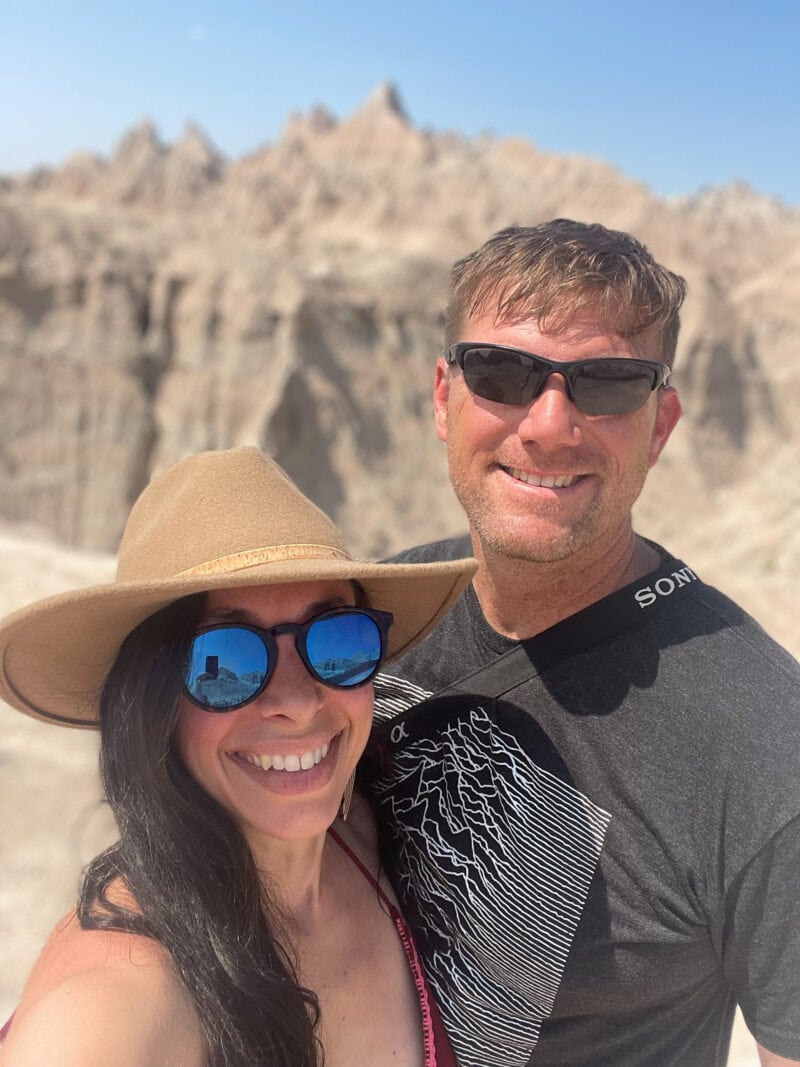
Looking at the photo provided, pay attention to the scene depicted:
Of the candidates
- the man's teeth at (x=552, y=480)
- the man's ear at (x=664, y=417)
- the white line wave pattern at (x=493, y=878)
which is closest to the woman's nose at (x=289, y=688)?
the white line wave pattern at (x=493, y=878)

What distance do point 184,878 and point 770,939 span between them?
1.09 m

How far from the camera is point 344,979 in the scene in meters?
1.74

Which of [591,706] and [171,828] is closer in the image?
[171,828]

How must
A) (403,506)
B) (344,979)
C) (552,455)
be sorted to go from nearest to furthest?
(344,979), (552,455), (403,506)

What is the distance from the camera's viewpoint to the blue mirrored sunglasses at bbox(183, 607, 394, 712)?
150 centimetres

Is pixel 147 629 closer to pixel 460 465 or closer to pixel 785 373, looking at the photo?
pixel 460 465

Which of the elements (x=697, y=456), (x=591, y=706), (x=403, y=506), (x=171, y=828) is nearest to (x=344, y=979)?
(x=171, y=828)

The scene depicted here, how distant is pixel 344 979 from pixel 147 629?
839 mm

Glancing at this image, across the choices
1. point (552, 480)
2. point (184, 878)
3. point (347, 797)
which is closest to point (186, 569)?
point (184, 878)

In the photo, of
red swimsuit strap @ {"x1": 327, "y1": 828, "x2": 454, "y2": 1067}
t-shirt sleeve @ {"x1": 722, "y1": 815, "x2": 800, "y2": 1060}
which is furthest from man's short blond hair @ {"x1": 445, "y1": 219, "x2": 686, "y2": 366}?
red swimsuit strap @ {"x1": 327, "y1": 828, "x2": 454, "y2": 1067}

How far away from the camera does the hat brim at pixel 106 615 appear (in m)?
1.48

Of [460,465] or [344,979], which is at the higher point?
[460,465]

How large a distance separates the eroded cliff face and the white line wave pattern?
37.2ft

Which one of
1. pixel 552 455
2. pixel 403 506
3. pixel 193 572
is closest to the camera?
pixel 193 572
